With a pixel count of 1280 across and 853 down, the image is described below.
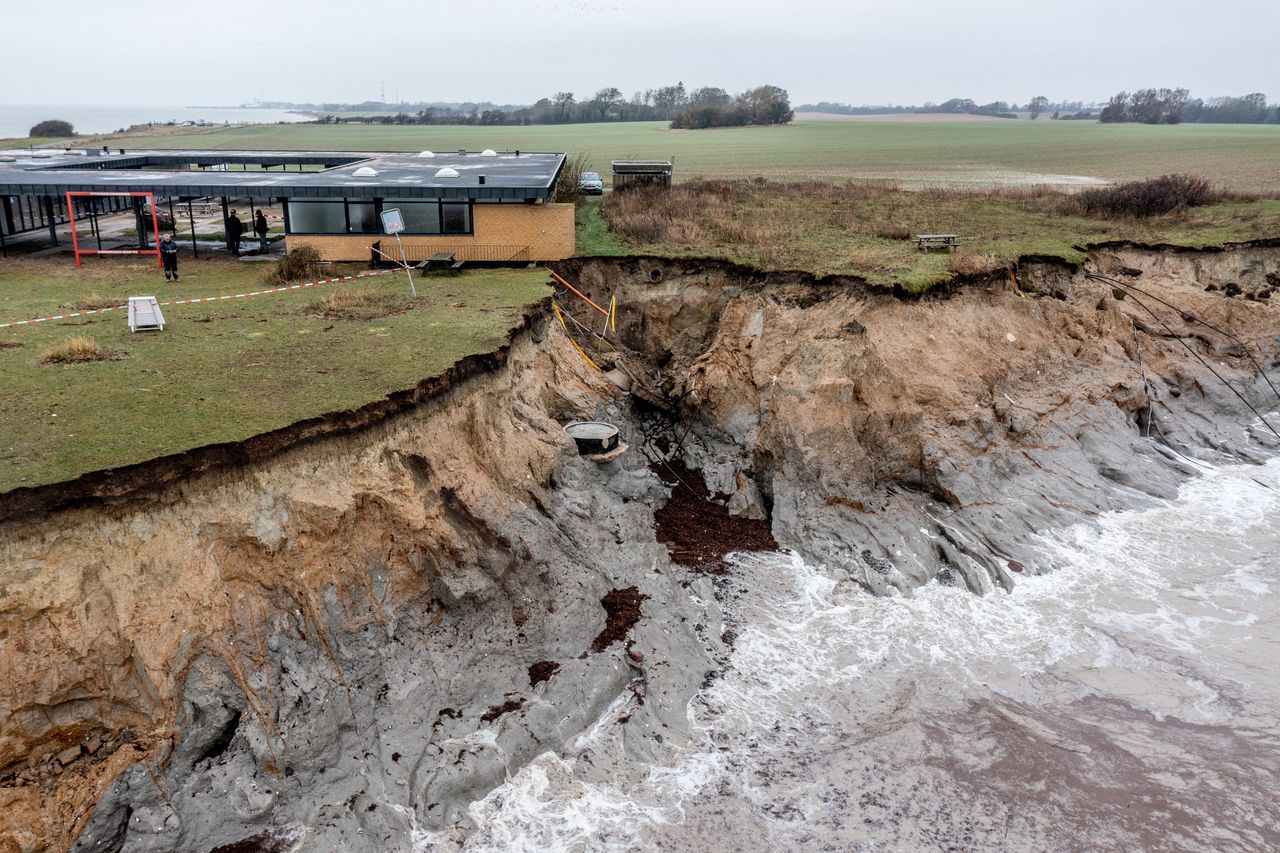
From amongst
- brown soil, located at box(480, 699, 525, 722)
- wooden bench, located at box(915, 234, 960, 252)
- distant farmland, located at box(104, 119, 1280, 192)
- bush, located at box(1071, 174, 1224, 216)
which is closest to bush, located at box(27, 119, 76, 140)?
distant farmland, located at box(104, 119, 1280, 192)

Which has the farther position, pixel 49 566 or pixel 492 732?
pixel 492 732

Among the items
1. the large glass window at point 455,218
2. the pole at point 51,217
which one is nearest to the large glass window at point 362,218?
the large glass window at point 455,218

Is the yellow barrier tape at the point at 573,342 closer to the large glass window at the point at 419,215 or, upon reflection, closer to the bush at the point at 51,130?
the large glass window at the point at 419,215

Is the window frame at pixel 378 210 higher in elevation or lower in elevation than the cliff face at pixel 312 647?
higher

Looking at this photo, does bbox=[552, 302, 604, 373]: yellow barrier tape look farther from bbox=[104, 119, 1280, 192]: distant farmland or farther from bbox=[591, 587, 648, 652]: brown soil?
bbox=[104, 119, 1280, 192]: distant farmland

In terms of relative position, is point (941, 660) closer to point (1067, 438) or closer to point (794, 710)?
point (794, 710)

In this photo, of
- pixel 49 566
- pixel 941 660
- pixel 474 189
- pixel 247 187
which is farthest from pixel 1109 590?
pixel 247 187
